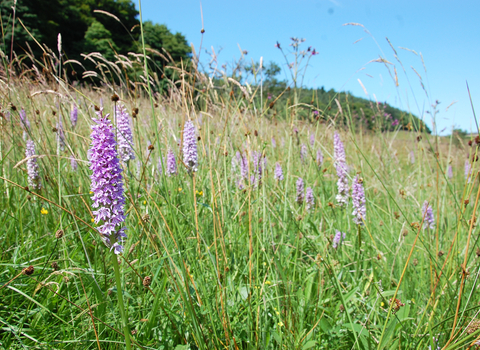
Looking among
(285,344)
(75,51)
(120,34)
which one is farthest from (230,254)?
(120,34)

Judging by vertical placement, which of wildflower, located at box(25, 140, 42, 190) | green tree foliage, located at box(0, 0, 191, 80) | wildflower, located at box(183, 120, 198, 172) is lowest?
wildflower, located at box(25, 140, 42, 190)

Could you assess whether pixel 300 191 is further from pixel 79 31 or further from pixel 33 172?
pixel 79 31

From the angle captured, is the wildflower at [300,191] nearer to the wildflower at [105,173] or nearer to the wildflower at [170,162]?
the wildflower at [170,162]

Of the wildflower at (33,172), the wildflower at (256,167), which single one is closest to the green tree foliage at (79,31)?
the wildflower at (33,172)

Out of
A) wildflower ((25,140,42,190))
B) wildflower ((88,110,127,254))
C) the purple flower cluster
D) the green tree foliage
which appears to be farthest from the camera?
the green tree foliage

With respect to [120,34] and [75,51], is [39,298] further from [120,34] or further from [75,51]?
[120,34]

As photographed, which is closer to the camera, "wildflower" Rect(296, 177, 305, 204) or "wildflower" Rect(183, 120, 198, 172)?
"wildflower" Rect(183, 120, 198, 172)

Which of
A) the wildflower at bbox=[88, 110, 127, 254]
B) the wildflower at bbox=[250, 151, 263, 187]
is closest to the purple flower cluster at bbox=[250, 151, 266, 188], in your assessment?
the wildflower at bbox=[250, 151, 263, 187]

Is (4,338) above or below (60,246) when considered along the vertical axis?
below

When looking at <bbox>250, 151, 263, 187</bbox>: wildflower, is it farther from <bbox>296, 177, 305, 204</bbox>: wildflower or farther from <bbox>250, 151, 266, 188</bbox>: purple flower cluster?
<bbox>296, 177, 305, 204</bbox>: wildflower

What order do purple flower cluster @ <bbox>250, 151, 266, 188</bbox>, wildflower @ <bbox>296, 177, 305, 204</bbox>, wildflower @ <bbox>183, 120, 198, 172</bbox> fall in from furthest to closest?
wildflower @ <bbox>296, 177, 305, 204</bbox>, wildflower @ <bbox>183, 120, 198, 172</bbox>, purple flower cluster @ <bbox>250, 151, 266, 188</bbox>

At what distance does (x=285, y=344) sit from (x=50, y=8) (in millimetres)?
28098

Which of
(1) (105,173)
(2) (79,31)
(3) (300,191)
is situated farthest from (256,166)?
(2) (79,31)

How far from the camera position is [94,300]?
133 centimetres
